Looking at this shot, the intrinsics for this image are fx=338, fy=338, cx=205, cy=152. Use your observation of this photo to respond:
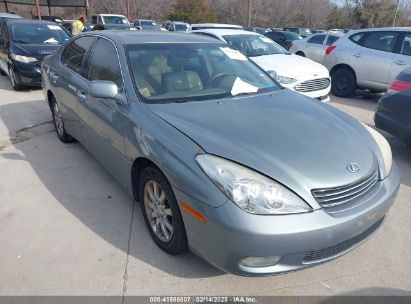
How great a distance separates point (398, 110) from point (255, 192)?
3.34m

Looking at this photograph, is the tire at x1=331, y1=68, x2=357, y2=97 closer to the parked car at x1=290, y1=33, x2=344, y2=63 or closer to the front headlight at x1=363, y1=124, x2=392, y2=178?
the parked car at x1=290, y1=33, x2=344, y2=63

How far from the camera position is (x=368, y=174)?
233 centimetres

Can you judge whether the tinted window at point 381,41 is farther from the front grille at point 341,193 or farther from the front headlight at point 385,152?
the front grille at point 341,193

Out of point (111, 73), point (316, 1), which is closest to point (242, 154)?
point (111, 73)

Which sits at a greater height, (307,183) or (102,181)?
(307,183)

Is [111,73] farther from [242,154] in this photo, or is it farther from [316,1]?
[316,1]

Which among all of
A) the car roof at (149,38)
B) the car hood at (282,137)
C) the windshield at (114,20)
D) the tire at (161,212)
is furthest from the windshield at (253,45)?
the windshield at (114,20)

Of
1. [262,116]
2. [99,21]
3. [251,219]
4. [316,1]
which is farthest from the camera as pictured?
[316,1]

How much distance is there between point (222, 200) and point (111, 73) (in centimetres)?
183

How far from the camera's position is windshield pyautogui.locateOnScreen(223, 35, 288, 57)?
7.41m

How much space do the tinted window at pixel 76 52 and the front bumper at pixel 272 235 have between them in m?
2.47

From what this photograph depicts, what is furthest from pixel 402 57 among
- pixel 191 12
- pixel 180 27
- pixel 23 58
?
pixel 191 12

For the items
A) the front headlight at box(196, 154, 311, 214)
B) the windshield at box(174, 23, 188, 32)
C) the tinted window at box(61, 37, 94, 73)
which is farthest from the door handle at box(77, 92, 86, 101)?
the windshield at box(174, 23, 188, 32)

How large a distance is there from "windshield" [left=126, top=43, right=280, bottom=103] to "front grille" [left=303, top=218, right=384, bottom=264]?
1548 millimetres
